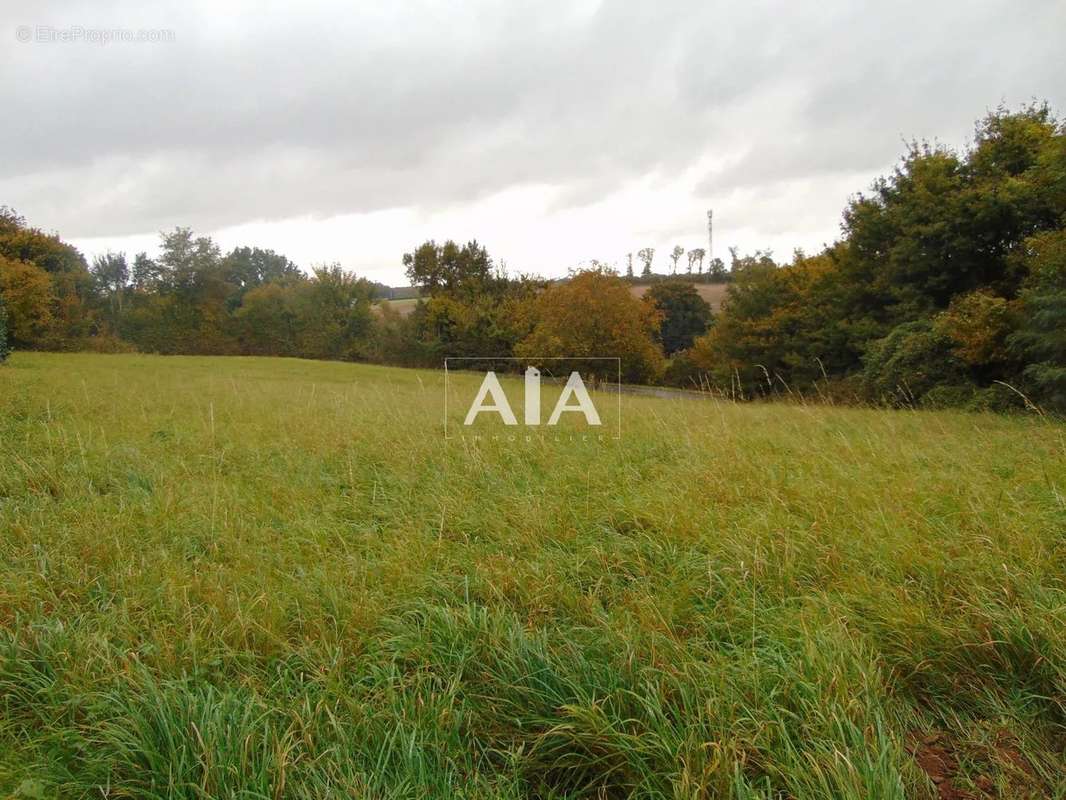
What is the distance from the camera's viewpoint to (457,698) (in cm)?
197

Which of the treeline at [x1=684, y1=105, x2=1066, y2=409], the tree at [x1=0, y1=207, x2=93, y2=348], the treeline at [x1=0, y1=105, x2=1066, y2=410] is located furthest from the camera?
the tree at [x1=0, y1=207, x2=93, y2=348]

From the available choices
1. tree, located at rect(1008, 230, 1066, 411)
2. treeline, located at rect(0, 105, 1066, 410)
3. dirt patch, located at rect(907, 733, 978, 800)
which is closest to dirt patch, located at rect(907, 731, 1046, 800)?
dirt patch, located at rect(907, 733, 978, 800)

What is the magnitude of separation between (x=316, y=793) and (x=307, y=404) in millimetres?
7709

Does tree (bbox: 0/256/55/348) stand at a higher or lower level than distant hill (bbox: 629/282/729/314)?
lower

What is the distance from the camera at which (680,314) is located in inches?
1934

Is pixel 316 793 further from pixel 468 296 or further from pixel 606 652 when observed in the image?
pixel 468 296

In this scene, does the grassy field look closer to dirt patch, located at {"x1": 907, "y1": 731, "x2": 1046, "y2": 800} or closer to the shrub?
dirt patch, located at {"x1": 907, "y1": 731, "x2": 1046, "y2": 800}

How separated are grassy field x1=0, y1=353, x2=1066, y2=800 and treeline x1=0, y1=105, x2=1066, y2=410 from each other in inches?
147

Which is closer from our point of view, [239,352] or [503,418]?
[503,418]

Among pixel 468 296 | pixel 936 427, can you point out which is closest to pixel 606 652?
pixel 936 427

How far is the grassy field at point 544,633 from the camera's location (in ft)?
5.35

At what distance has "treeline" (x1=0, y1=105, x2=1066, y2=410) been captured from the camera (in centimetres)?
1537

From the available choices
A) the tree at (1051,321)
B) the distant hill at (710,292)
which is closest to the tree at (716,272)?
the distant hill at (710,292)

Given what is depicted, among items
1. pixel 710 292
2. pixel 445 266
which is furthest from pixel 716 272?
pixel 445 266
